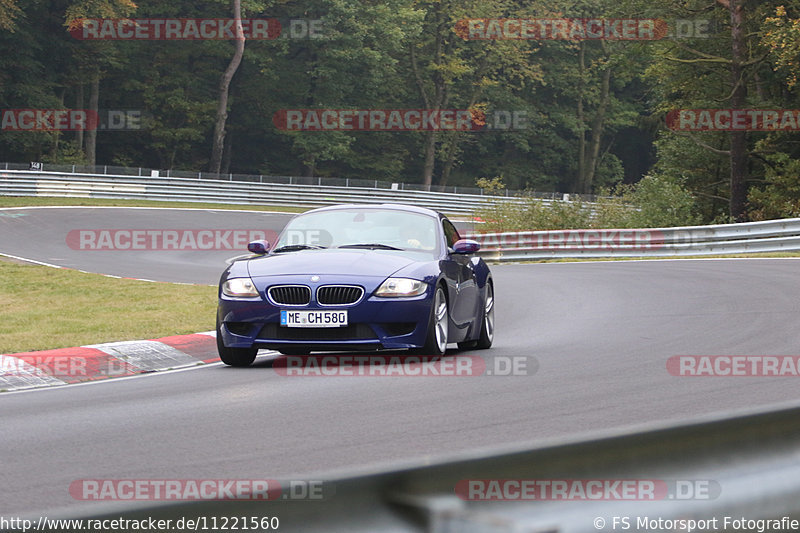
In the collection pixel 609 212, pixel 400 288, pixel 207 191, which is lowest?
pixel 207 191

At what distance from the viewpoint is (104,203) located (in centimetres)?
4931

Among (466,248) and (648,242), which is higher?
(466,248)

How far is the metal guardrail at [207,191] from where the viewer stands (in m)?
50.5

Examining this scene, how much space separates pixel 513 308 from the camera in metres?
16.3

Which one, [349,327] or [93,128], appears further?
[93,128]

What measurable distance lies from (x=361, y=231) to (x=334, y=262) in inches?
45.9

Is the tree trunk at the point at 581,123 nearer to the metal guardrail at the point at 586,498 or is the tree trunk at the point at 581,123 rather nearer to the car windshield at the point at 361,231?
the car windshield at the point at 361,231

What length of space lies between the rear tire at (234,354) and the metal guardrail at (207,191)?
39.1 m

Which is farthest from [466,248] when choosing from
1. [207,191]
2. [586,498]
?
[207,191]

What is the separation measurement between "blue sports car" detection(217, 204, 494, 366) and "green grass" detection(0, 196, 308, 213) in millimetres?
34781

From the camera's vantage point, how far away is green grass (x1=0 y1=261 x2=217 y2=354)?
1220 centimetres

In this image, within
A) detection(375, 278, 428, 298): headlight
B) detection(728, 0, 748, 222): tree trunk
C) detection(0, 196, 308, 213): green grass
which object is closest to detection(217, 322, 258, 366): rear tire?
detection(375, 278, 428, 298): headlight

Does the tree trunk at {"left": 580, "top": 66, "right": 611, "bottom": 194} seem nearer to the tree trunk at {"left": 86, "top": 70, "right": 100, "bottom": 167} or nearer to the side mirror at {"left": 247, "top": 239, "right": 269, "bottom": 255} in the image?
the tree trunk at {"left": 86, "top": 70, "right": 100, "bottom": 167}

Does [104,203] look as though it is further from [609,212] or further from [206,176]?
[609,212]
